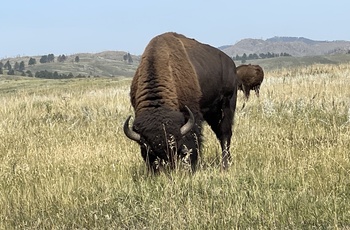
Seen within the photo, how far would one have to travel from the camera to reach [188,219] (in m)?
4.08

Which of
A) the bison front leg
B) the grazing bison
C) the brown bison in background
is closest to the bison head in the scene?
the grazing bison

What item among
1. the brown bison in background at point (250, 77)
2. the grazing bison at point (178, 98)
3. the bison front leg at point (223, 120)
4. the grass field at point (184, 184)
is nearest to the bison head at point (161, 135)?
the grazing bison at point (178, 98)

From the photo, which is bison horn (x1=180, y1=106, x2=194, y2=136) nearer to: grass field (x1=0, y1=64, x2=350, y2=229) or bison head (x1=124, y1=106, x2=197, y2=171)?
bison head (x1=124, y1=106, x2=197, y2=171)

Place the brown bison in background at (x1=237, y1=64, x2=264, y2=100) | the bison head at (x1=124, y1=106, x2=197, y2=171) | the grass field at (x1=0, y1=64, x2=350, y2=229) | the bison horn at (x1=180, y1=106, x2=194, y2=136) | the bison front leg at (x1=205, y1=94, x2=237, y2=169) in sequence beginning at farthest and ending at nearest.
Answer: the brown bison in background at (x1=237, y1=64, x2=264, y2=100) → the bison front leg at (x1=205, y1=94, x2=237, y2=169) → the bison horn at (x1=180, y1=106, x2=194, y2=136) → the bison head at (x1=124, y1=106, x2=197, y2=171) → the grass field at (x1=0, y1=64, x2=350, y2=229)

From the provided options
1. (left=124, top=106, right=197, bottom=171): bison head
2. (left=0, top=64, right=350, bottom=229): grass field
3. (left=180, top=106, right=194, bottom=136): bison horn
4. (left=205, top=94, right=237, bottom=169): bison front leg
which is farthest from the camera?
(left=205, top=94, right=237, bottom=169): bison front leg

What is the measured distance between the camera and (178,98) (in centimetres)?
618

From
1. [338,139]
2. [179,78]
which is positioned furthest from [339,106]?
[179,78]

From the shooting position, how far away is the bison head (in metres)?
5.36

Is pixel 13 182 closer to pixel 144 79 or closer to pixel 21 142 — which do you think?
pixel 144 79

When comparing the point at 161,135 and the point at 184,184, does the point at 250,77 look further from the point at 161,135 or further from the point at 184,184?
the point at 184,184

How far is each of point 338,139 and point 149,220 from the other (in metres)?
3.80

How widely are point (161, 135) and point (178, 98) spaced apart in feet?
3.13

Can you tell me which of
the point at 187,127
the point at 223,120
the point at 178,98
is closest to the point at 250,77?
the point at 223,120

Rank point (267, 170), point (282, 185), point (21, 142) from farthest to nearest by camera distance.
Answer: point (21, 142)
point (267, 170)
point (282, 185)
